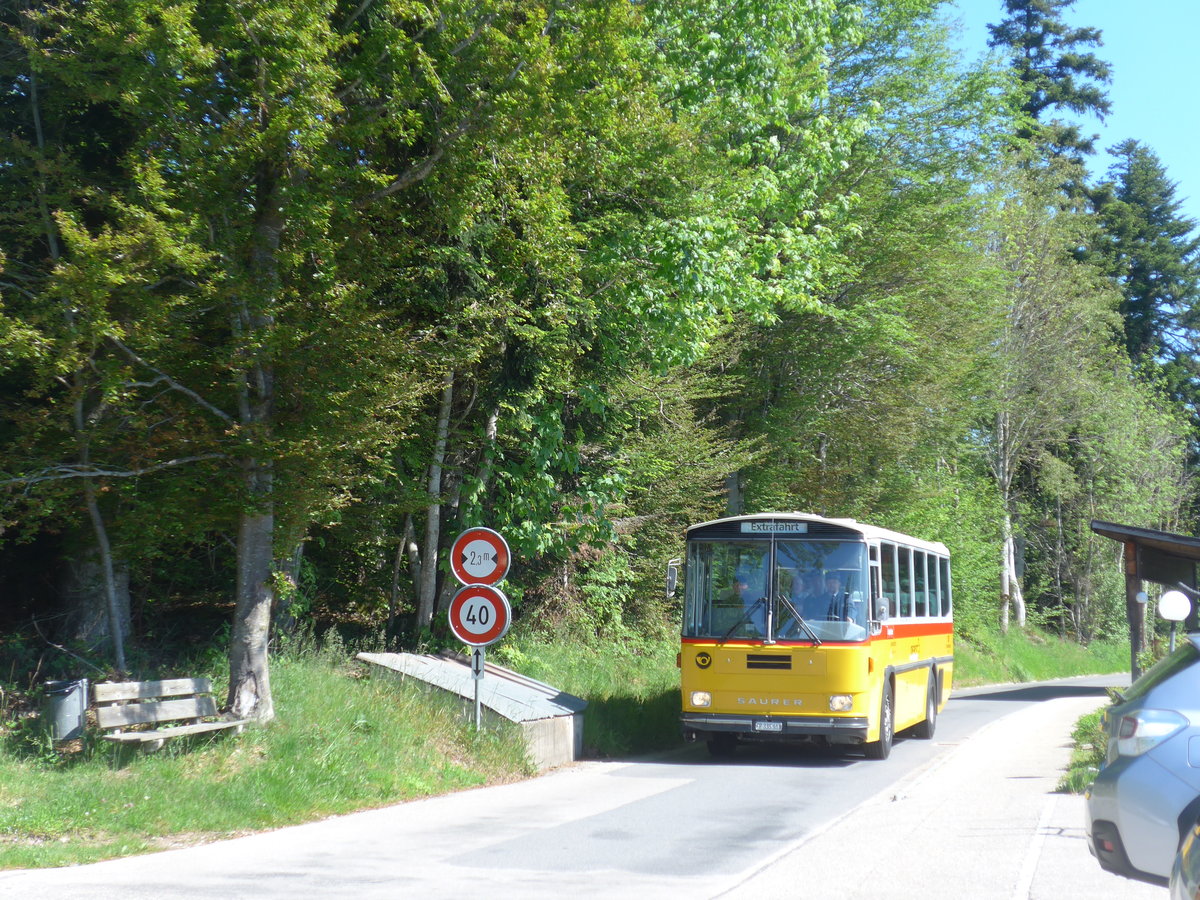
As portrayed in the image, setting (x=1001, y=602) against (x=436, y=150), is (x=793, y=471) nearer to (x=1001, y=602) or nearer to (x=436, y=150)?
(x=436, y=150)

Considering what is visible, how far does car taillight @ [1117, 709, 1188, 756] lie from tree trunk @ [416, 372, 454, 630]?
438 inches

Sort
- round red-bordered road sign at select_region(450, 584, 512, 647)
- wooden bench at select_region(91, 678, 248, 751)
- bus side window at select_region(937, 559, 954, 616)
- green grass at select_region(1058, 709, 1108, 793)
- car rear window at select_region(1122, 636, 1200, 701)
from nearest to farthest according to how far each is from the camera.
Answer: car rear window at select_region(1122, 636, 1200, 701) < wooden bench at select_region(91, 678, 248, 751) < green grass at select_region(1058, 709, 1108, 793) < round red-bordered road sign at select_region(450, 584, 512, 647) < bus side window at select_region(937, 559, 954, 616)

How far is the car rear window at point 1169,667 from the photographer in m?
6.54

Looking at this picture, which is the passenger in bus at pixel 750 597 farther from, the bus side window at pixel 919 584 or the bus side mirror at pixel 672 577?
the bus side window at pixel 919 584

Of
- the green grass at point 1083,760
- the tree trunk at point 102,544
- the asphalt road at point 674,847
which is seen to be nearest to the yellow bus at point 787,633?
the asphalt road at point 674,847

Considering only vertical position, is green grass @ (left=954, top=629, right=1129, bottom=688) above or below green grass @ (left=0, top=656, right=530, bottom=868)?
below

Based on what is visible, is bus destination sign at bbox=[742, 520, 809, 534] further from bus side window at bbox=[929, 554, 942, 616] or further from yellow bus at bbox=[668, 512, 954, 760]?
bus side window at bbox=[929, 554, 942, 616]

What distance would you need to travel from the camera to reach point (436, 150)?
12320mm

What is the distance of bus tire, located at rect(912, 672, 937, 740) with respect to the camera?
17.9m

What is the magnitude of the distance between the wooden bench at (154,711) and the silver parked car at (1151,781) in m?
7.35

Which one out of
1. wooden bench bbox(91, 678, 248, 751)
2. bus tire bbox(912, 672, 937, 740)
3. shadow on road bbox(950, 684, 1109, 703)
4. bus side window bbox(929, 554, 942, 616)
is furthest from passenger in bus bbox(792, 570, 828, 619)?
shadow on road bbox(950, 684, 1109, 703)

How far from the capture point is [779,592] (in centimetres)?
1422

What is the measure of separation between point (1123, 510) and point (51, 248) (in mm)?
47314

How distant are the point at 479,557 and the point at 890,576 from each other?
19.0 feet
